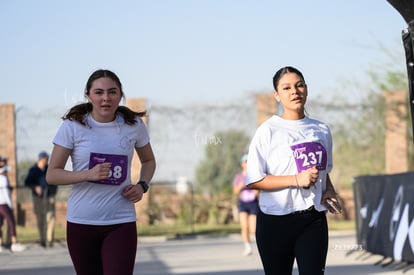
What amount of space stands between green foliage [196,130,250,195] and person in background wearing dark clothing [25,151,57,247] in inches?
217

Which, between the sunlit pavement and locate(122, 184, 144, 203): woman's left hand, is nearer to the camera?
locate(122, 184, 144, 203): woman's left hand

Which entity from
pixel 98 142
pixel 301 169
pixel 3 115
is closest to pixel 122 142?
pixel 98 142

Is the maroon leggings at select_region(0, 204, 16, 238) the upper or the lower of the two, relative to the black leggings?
lower

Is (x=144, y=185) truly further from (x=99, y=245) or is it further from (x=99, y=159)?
(x=99, y=245)

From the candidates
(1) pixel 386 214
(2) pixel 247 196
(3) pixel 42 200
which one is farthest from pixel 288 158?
(3) pixel 42 200

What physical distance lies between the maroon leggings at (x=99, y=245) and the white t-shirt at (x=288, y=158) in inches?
35.0

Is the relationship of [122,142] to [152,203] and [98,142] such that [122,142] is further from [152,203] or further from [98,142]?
[152,203]

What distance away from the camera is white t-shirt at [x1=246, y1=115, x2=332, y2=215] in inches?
255

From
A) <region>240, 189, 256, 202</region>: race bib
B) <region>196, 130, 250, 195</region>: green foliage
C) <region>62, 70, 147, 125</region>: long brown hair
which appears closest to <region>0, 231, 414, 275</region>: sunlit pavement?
<region>240, 189, 256, 202</region>: race bib

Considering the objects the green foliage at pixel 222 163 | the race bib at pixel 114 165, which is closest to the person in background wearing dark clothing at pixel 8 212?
the green foliage at pixel 222 163

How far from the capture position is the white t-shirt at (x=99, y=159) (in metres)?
6.26

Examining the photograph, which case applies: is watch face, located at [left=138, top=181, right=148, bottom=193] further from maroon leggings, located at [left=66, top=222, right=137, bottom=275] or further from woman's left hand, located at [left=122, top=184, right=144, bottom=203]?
maroon leggings, located at [left=66, top=222, right=137, bottom=275]

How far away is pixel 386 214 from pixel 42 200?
950 centimetres

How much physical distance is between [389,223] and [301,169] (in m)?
7.33
